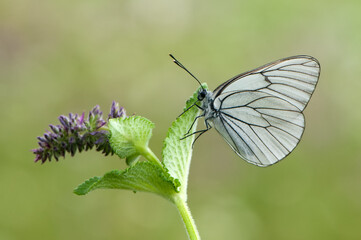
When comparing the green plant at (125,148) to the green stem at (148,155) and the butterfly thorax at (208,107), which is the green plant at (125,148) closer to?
the green stem at (148,155)

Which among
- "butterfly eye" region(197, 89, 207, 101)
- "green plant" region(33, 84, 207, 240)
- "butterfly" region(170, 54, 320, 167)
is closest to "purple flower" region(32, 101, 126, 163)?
"green plant" region(33, 84, 207, 240)

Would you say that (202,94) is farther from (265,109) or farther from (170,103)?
(170,103)

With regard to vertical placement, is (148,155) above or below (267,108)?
below

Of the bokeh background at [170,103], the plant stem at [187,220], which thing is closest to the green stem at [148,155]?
the plant stem at [187,220]

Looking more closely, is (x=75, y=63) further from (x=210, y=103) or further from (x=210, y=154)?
(x=210, y=103)

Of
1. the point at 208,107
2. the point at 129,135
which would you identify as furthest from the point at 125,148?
the point at 208,107

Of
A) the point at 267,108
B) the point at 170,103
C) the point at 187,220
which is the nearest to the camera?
the point at 187,220

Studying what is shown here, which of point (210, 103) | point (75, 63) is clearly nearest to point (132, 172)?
point (210, 103)
